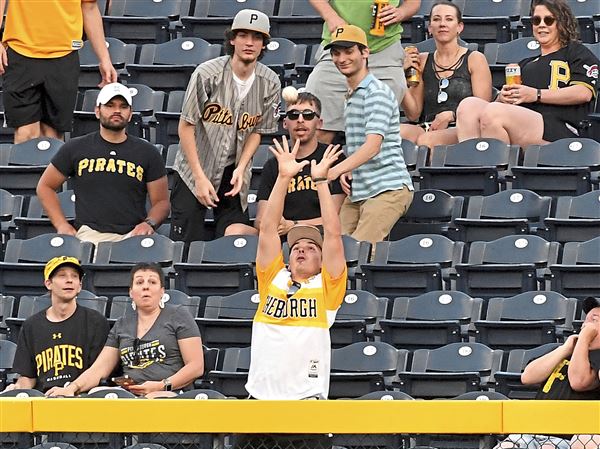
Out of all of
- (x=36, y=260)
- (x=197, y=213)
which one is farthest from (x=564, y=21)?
(x=36, y=260)

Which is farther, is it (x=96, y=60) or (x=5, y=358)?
(x=96, y=60)

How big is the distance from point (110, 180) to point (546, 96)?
8.37ft

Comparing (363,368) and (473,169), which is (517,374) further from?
(473,169)

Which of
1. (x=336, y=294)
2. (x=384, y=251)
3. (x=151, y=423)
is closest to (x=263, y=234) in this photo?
(x=336, y=294)

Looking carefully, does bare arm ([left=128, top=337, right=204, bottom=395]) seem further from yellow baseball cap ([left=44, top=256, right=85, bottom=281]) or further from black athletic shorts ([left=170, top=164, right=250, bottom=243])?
black athletic shorts ([left=170, top=164, right=250, bottom=243])

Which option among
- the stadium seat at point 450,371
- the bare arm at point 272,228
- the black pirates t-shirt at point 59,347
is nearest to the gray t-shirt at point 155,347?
the black pirates t-shirt at point 59,347

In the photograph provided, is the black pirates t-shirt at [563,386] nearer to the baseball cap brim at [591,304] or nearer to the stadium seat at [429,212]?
the baseball cap brim at [591,304]

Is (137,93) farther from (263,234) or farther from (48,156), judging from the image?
(263,234)

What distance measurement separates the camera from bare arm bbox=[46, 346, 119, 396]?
7.43m

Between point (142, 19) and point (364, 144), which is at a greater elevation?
point (142, 19)

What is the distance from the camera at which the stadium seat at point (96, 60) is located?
36.1 feet

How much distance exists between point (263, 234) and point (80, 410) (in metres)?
2.11

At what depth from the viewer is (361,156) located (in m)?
8.64

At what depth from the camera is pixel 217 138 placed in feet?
A: 30.0
